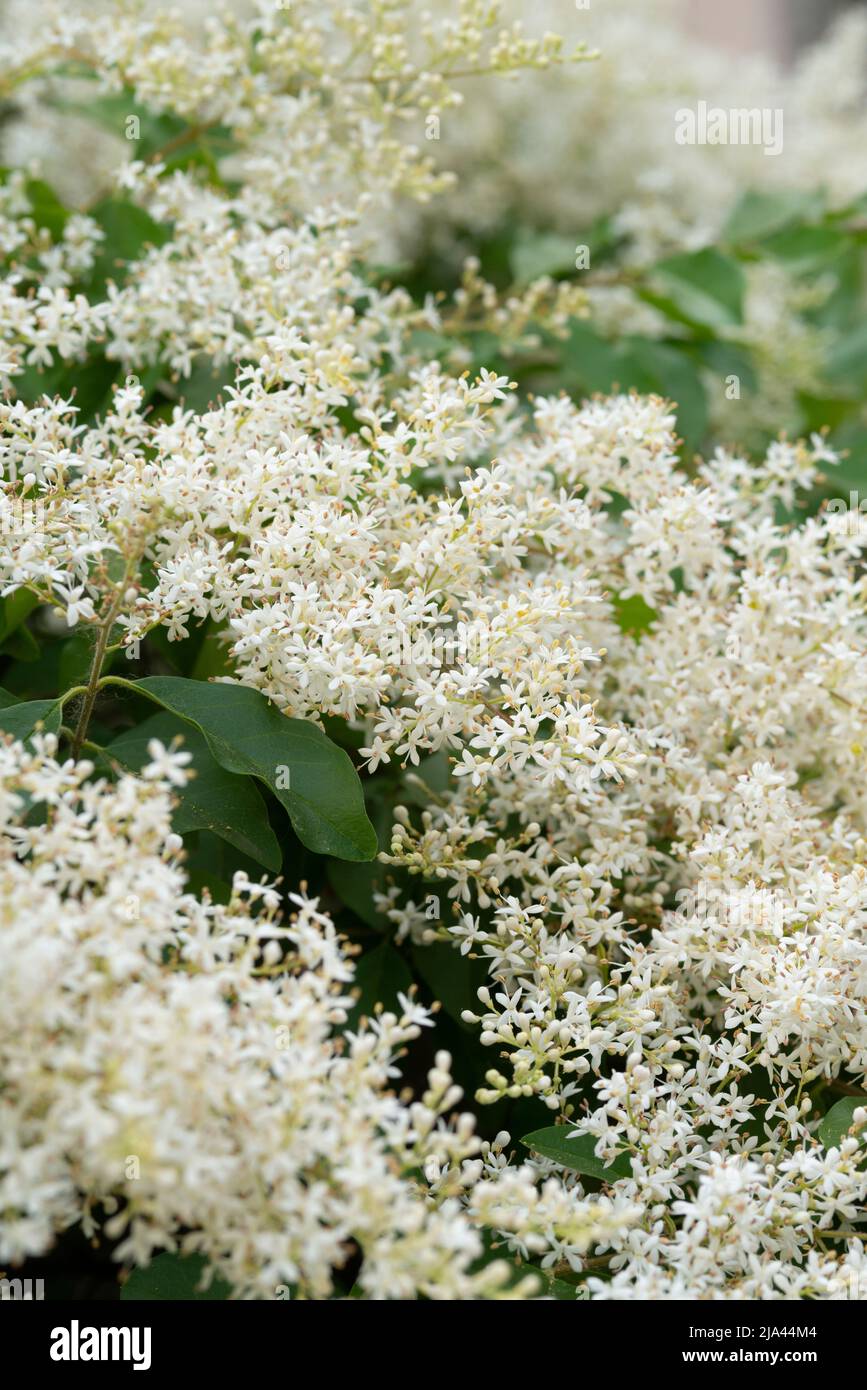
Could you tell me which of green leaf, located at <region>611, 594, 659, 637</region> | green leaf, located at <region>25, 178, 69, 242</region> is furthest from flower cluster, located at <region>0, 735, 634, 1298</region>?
green leaf, located at <region>25, 178, 69, 242</region>

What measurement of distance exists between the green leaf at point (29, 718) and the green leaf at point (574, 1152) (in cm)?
46

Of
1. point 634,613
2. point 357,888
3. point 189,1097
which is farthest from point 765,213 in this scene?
point 189,1097

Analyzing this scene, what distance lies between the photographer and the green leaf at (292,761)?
911mm

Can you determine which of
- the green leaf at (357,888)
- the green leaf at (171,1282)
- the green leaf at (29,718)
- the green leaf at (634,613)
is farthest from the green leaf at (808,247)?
the green leaf at (171,1282)

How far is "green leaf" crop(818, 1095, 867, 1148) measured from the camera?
892mm

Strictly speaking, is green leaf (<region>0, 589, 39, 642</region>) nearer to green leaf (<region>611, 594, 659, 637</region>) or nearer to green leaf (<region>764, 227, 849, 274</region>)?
green leaf (<region>611, 594, 659, 637</region>)

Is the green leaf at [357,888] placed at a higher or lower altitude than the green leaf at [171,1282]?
higher

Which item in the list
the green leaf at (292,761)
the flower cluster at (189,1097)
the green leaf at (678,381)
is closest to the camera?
the flower cluster at (189,1097)

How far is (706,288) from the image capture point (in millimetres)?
1642

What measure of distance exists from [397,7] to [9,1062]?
1.24 meters

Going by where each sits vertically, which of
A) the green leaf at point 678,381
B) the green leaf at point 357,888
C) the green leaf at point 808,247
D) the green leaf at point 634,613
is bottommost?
the green leaf at point 357,888

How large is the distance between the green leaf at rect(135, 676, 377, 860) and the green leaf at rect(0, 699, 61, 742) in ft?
0.22

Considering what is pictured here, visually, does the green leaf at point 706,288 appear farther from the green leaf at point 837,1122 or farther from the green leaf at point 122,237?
the green leaf at point 837,1122

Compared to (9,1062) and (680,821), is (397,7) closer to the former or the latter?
(680,821)
